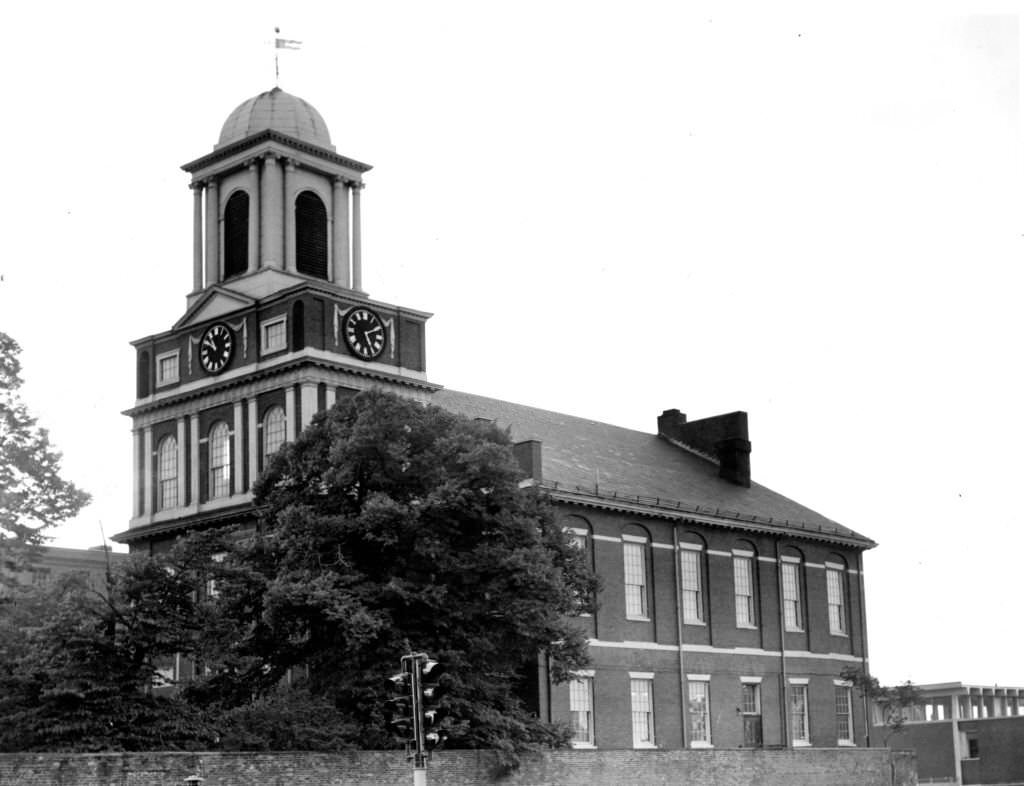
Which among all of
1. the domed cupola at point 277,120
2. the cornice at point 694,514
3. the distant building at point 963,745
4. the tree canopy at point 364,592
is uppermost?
the domed cupola at point 277,120

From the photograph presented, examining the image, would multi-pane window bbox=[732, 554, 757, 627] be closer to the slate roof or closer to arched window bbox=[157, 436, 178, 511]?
the slate roof

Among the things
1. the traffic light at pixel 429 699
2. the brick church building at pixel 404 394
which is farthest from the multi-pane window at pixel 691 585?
the traffic light at pixel 429 699

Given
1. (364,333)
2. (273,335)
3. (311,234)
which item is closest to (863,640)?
(364,333)

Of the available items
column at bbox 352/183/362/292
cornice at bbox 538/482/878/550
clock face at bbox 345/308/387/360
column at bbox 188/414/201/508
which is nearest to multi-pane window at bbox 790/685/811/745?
cornice at bbox 538/482/878/550

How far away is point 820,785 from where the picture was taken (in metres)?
58.8

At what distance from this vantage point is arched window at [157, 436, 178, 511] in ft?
191

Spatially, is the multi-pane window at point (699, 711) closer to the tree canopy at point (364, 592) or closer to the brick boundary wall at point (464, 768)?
the brick boundary wall at point (464, 768)

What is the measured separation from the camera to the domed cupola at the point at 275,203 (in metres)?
58.2

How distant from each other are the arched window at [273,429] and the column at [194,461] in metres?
3.21

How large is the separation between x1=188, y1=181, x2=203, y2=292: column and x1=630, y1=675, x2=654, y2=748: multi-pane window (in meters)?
20.1

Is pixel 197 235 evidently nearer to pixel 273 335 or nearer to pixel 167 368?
pixel 167 368

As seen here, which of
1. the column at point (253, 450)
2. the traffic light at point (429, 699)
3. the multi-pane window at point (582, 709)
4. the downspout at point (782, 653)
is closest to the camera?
the traffic light at point (429, 699)

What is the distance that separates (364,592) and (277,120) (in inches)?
876

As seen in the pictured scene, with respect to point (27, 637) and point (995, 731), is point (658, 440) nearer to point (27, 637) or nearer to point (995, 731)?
point (27, 637)
